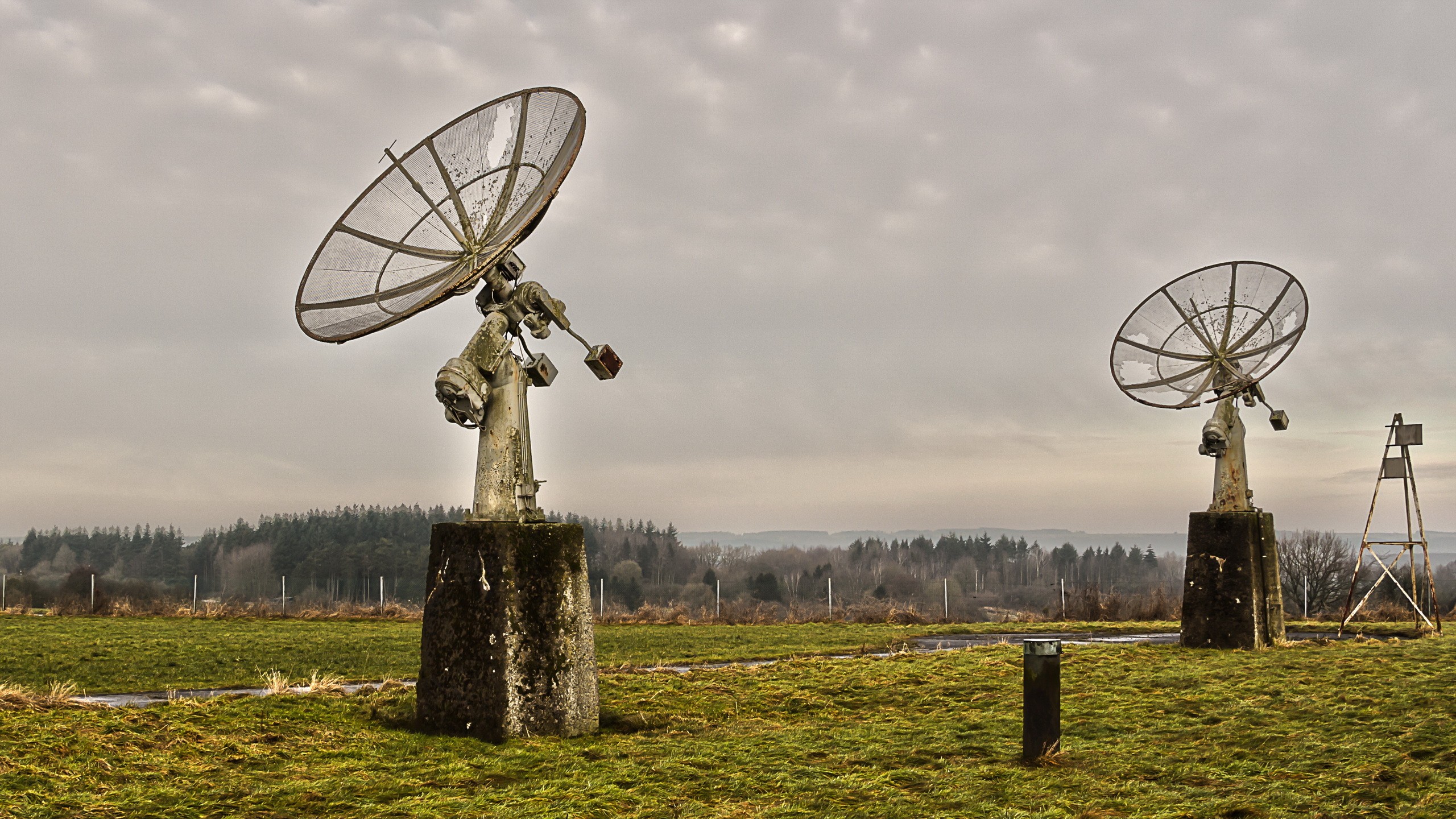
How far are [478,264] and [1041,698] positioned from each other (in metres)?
7.00

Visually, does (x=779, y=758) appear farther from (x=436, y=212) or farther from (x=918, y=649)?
(x=918, y=649)

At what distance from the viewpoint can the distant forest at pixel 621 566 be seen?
97938mm

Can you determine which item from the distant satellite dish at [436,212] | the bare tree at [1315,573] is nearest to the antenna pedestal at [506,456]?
the distant satellite dish at [436,212]

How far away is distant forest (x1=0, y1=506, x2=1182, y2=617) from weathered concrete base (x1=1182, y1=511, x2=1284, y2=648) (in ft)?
156

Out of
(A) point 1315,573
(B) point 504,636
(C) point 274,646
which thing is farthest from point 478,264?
(A) point 1315,573

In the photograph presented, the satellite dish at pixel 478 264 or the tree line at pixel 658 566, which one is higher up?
the satellite dish at pixel 478 264

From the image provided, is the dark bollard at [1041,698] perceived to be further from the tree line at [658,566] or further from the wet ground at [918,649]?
the tree line at [658,566]

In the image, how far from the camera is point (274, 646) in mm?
20422

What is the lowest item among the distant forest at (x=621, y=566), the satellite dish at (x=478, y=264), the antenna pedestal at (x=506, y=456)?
the distant forest at (x=621, y=566)

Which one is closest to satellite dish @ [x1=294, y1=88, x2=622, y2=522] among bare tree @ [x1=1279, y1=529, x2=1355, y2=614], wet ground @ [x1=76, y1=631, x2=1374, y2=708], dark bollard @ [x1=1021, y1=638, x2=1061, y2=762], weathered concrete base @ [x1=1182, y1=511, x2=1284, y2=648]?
wet ground @ [x1=76, y1=631, x2=1374, y2=708]

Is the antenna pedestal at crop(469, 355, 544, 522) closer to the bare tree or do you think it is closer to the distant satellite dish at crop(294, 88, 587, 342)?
the distant satellite dish at crop(294, 88, 587, 342)

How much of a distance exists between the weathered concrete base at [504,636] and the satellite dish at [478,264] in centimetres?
55

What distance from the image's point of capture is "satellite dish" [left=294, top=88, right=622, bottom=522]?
1058 cm

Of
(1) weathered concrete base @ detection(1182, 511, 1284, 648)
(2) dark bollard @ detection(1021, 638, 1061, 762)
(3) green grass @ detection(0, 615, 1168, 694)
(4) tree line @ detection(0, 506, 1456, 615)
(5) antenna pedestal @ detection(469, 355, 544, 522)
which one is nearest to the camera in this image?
(2) dark bollard @ detection(1021, 638, 1061, 762)
